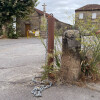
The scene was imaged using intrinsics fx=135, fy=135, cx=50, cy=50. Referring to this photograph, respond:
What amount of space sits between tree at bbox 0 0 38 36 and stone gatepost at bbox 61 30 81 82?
14210mm

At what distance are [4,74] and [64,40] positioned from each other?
72.6 inches

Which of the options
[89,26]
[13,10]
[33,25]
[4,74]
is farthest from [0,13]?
[89,26]

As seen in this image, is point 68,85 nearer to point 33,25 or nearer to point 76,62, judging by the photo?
point 76,62

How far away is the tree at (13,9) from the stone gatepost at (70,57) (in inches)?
559

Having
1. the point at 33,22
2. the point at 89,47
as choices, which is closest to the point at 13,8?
the point at 33,22

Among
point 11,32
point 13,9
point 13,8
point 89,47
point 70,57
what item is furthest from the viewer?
point 11,32

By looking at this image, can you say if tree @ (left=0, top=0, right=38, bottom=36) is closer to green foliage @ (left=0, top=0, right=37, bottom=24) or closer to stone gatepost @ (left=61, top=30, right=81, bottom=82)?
green foliage @ (left=0, top=0, right=37, bottom=24)

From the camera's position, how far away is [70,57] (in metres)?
2.68

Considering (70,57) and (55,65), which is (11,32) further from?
(70,57)

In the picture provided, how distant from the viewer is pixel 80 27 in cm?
282

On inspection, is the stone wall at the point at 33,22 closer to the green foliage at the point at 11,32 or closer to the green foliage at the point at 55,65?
the green foliage at the point at 11,32

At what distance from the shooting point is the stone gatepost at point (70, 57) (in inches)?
103

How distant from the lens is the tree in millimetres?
15406

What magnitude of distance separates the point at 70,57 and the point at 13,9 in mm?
14922
